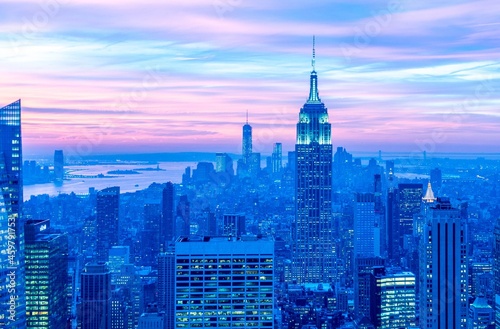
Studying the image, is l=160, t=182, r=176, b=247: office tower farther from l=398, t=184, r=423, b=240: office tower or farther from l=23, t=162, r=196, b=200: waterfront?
l=398, t=184, r=423, b=240: office tower

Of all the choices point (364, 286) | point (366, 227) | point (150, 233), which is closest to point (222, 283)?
point (364, 286)

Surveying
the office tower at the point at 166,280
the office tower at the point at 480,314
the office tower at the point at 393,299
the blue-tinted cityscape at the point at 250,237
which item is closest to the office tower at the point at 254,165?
the blue-tinted cityscape at the point at 250,237

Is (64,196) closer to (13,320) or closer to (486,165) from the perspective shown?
(13,320)

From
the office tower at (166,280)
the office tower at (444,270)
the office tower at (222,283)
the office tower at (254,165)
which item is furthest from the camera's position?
the office tower at (254,165)

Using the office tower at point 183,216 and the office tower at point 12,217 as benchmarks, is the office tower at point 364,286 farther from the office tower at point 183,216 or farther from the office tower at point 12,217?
the office tower at point 12,217

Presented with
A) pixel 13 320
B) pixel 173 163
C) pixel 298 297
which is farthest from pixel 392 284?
pixel 13 320

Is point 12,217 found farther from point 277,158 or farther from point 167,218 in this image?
point 277,158

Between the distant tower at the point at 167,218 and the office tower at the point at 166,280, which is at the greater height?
the distant tower at the point at 167,218
